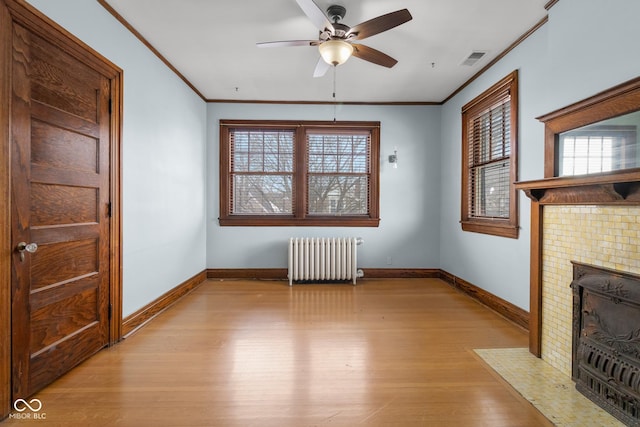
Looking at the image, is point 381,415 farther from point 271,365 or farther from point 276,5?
point 276,5

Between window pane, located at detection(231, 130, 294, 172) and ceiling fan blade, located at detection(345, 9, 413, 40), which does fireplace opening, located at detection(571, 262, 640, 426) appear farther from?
window pane, located at detection(231, 130, 294, 172)

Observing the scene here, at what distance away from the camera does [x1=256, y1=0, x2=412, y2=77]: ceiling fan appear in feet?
7.41

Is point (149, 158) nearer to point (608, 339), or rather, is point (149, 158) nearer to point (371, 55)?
point (371, 55)

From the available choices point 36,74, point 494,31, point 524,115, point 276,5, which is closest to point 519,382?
point 524,115

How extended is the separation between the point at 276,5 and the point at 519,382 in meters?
3.32

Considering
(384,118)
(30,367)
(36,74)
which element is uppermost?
(384,118)

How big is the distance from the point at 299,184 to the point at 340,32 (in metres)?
2.71

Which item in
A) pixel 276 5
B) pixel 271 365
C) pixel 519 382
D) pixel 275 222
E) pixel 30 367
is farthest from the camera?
pixel 275 222

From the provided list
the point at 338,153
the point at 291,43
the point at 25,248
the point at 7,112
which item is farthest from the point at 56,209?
the point at 338,153

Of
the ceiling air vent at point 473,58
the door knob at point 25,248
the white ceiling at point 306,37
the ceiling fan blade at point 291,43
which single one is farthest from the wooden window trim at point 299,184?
the door knob at point 25,248

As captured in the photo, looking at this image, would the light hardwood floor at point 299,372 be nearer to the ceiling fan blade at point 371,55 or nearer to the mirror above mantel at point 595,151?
the mirror above mantel at point 595,151

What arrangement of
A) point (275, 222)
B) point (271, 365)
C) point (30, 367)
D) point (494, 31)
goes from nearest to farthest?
point (30, 367) → point (271, 365) → point (494, 31) → point (275, 222)

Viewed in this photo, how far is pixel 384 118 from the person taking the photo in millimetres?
5012

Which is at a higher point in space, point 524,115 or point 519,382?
point 524,115
